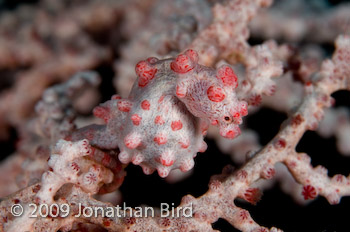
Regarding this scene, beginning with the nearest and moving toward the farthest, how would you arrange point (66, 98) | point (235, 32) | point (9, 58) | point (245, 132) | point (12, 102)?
point (235, 32)
point (66, 98)
point (245, 132)
point (12, 102)
point (9, 58)

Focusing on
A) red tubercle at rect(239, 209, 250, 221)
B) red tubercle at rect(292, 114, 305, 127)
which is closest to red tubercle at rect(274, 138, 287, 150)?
red tubercle at rect(292, 114, 305, 127)

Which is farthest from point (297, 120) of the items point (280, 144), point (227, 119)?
point (227, 119)

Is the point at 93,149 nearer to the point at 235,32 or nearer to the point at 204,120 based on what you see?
the point at 204,120

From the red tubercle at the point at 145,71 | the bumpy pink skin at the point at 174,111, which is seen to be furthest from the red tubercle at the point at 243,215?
the red tubercle at the point at 145,71

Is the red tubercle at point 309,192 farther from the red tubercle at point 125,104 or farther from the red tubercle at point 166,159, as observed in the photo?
the red tubercle at point 125,104

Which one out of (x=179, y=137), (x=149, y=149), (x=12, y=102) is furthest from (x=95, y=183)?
(x=12, y=102)

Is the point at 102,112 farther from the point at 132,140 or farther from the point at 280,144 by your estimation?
the point at 280,144
